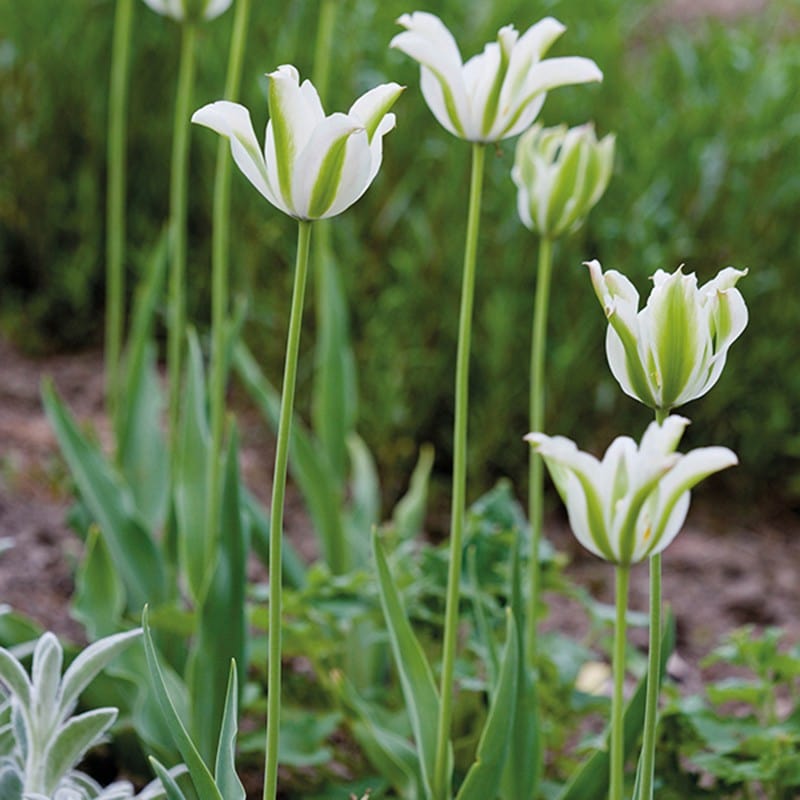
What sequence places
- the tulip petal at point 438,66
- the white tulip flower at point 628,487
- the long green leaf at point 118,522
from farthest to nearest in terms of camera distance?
the long green leaf at point 118,522, the tulip petal at point 438,66, the white tulip flower at point 628,487

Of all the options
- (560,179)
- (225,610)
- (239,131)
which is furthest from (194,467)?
(239,131)

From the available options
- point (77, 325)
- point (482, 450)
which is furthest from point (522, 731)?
point (77, 325)

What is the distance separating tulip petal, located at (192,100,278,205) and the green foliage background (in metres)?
1.49

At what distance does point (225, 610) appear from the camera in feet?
4.87

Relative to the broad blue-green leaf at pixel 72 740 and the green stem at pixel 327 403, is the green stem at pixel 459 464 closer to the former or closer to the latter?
the broad blue-green leaf at pixel 72 740

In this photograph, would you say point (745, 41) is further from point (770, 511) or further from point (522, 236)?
point (770, 511)

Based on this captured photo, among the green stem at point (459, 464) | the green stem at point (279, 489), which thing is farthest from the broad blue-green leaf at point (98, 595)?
the green stem at point (279, 489)

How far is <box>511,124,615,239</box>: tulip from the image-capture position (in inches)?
53.4

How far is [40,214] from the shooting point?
10.0 ft

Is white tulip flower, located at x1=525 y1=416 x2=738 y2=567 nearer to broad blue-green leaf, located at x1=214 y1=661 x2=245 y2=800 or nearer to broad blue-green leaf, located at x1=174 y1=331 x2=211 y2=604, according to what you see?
broad blue-green leaf, located at x1=214 y1=661 x2=245 y2=800

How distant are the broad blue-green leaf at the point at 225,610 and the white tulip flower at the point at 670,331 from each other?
602mm

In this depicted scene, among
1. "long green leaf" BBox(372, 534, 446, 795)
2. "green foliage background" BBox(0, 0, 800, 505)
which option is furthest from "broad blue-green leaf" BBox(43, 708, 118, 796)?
"green foliage background" BBox(0, 0, 800, 505)

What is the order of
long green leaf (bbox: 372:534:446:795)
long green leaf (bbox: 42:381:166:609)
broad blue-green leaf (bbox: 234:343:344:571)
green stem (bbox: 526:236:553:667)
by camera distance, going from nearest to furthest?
long green leaf (bbox: 372:534:446:795), green stem (bbox: 526:236:553:667), long green leaf (bbox: 42:381:166:609), broad blue-green leaf (bbox: 234:343:344:571)

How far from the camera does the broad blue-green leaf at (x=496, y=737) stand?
119 cm
